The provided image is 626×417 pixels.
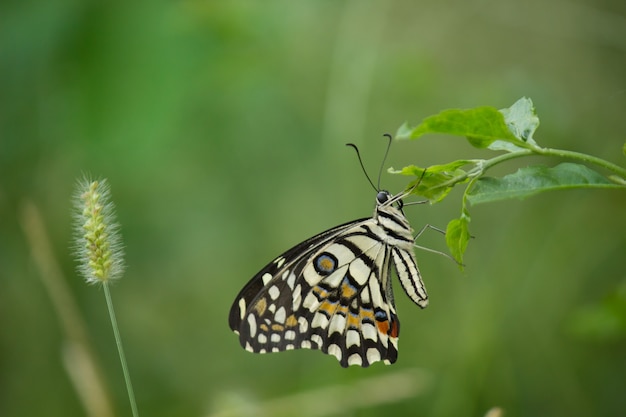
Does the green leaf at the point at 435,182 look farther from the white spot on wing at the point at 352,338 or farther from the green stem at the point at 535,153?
the white spot on wing at the point at 352,338

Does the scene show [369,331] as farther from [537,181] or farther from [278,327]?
[537,181]

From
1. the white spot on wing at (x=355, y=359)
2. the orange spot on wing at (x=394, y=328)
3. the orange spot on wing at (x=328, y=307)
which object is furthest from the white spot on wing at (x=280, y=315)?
the orange spot on wing at (x=394, y=328)

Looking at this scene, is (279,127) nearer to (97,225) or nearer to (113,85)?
(113,85)

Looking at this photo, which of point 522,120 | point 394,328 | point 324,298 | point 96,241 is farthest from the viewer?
point 324,298

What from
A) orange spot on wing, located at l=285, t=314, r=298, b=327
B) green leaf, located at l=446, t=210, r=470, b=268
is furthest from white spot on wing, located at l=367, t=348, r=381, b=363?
green leaf, located at l=446, t=210, r=470, b=268

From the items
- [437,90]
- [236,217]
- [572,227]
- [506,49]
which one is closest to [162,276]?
[236,217]

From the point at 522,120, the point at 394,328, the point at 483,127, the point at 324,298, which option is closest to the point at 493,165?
the point at 483,127
